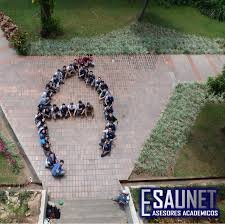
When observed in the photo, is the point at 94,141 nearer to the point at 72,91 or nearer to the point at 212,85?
the point at 72,91

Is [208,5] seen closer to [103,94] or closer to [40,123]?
[103,94]

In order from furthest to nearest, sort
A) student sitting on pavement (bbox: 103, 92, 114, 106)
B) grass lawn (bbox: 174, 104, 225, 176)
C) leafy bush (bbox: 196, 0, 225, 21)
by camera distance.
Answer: leafy bush (bbox: 196, 0, 225, 21) → student sitting on pavement (bbox: 103, 92, 114, 106) → grass lawn (bbox: 174, 104, 225, 176)

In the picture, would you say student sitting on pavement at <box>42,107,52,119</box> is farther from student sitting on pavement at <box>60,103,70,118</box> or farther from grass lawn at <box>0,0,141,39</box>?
grass lawn at <box>0,0,141,39</box>

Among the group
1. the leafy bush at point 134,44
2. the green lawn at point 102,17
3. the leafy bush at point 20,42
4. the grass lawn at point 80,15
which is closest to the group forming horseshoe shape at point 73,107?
the leafy bush at point 134,44

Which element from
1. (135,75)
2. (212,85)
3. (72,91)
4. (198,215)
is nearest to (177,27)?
(135,75)

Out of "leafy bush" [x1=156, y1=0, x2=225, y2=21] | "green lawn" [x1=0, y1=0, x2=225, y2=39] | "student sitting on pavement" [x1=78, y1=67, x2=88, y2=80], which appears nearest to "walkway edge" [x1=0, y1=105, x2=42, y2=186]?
"student sitting on pavement" [x1=78, y1=67, x2=88, y2=80]
